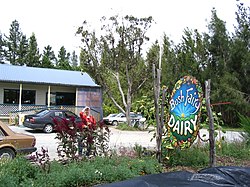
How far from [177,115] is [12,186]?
13.8ft

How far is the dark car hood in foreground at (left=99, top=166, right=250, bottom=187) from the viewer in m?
2.70

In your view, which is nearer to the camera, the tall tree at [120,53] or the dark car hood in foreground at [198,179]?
the dark car hood in foreground at [198,179]

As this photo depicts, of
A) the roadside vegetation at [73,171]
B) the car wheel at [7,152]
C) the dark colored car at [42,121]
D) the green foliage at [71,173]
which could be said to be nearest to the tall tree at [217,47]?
the dark colored car at [42,121]

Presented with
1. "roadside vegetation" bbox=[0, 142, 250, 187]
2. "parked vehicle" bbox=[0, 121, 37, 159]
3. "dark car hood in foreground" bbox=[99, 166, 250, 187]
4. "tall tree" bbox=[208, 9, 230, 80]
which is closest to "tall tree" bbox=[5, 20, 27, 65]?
"tall tree" bbox=[208, 9, 230, 80]

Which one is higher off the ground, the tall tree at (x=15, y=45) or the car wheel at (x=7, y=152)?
the tall tree at (x=15, y=45)

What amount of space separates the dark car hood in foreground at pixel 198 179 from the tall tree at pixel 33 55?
172 ft

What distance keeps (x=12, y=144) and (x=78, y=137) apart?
84.1 inches

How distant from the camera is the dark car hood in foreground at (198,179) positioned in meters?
2.70

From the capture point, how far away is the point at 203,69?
27828 millimetres

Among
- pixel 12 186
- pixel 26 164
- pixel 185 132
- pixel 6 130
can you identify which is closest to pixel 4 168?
pixel 26 164

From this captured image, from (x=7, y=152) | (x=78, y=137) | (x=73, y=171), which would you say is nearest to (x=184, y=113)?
(x=78, y=137)

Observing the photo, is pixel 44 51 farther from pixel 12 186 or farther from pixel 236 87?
pixel 12 186

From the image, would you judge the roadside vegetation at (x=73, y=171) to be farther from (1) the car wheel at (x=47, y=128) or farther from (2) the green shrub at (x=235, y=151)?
(1) the car wheel at (x=47, y=128)

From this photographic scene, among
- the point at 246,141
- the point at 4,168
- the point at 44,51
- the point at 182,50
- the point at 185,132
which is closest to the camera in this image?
the point at 4,168
